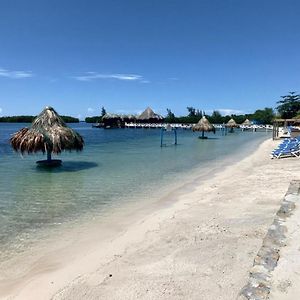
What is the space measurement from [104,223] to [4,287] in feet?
9.46

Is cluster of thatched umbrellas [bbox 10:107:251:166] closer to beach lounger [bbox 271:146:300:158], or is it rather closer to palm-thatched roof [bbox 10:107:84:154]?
palm-thatched roof [bbox 10:107:84:154]

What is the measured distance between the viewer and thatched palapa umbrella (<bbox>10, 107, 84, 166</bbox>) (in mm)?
14375

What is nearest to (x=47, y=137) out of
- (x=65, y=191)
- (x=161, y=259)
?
(x=65, y=191)

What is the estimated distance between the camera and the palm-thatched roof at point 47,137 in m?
14.4

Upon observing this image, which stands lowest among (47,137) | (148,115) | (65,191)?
(65,191)

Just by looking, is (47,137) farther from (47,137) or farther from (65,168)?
(65,168)

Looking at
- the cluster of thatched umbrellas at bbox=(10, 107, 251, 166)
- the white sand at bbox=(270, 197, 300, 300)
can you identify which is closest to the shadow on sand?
the cluster of thatched umbrellas at bbox=(10, 107, 251, 166)

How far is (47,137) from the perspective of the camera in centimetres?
1449

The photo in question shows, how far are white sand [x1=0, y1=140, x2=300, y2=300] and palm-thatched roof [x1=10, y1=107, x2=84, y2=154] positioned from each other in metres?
7.92

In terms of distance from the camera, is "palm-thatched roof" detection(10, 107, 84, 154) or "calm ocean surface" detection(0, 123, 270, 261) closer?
"calm ocean surface" detection(0, 123, 270, 261)

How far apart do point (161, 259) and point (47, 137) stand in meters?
10.8

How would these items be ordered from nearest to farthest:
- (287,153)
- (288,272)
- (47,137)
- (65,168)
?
1. (288,272)
2. (47,137)
3. (65,168)
4. (287,153)

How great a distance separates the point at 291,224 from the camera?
17.5 feet

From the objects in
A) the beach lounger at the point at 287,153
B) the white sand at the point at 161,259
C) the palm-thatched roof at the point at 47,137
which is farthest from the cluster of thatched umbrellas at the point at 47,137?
the beach lounger at the point at 287,153
